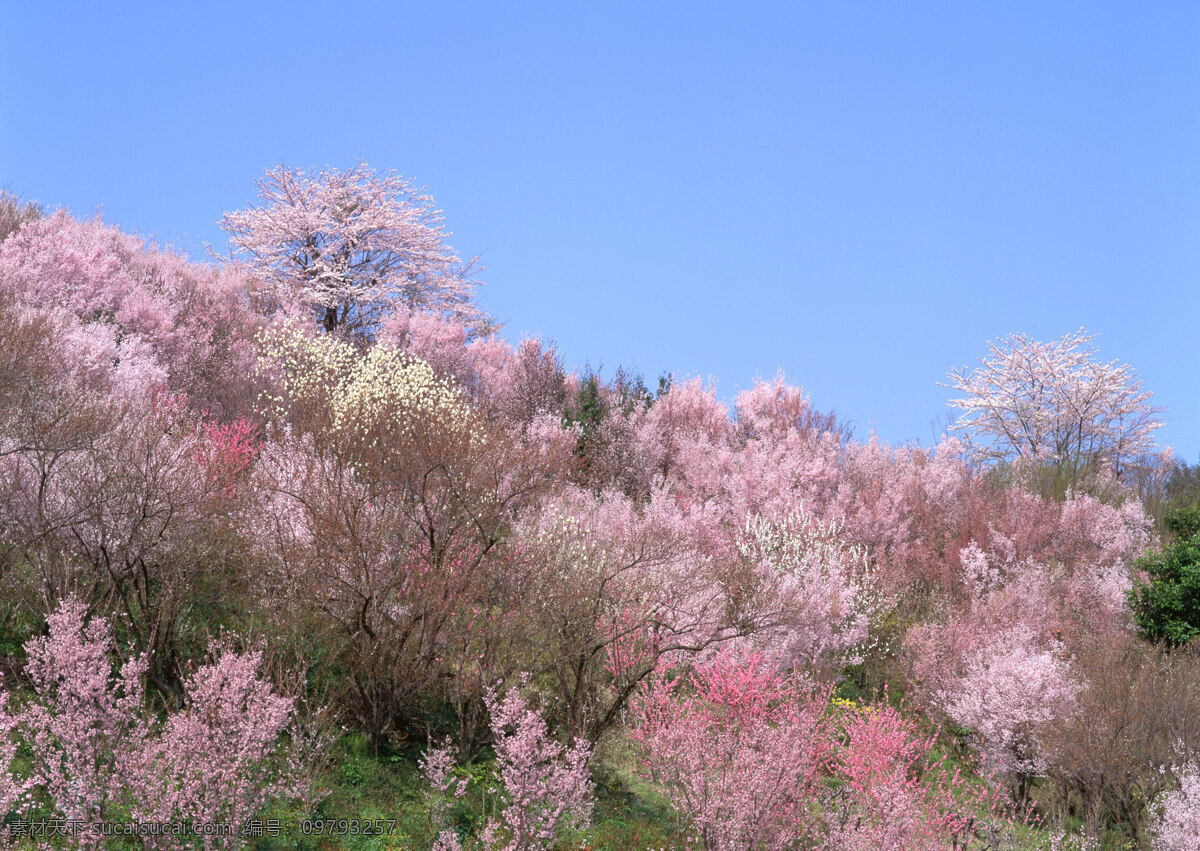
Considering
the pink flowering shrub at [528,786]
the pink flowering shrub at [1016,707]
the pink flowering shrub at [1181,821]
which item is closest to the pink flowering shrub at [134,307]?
the pink flowering shrub at [528,786]

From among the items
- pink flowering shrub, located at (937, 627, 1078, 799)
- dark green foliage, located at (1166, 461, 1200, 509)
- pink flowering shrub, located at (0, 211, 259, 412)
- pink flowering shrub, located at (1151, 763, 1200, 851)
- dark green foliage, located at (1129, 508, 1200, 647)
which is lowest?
pink flowering shrub, located at (1151, 763, 1200, 851)

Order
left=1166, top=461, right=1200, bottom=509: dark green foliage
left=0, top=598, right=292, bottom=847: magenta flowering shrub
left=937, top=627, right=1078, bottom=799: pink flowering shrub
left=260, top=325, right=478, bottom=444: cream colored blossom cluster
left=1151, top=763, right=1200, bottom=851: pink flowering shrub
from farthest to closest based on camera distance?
left=1166, top=461, right=1200, bottom=509: dark green foliage, left=260, top=325, right=478, bottom=444: cream colored blossom cluster, left=937, top=627, right=1078, bottom=799: pink flowering shrub, left=1151, top=763, right=1200, bottom=851: pink flowering shrub, left=0, top=598, right=292, bottom=847: magenta flowering shrub

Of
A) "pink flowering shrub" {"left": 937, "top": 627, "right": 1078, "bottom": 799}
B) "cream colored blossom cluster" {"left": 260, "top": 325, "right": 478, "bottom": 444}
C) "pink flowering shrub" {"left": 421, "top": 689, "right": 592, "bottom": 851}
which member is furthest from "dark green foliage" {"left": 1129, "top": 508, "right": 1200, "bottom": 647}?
"pink flowering shrub" {"left": 421, "top": 689, "right": 592, "bottom": 851}

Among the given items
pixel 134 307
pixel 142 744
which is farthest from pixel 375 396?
pixel 134 307

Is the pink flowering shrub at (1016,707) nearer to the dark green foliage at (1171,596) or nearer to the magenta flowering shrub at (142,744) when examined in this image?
the dark green foliage at (1171,596)

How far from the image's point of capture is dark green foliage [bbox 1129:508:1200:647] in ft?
65.4

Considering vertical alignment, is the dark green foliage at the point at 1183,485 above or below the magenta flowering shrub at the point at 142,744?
above

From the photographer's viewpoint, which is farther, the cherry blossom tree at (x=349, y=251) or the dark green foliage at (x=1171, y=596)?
the cherry blossom tree at (x=349, y=251)

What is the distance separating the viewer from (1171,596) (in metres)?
20.2

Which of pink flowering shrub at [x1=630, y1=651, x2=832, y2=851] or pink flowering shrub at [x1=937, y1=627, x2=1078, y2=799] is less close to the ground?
pink flowering shrub at [x1=937, y1=627, x2=1078, y2=799]

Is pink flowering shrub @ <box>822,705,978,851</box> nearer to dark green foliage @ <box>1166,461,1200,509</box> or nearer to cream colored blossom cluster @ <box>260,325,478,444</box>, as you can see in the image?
cream colored blossom cluster @ <box>260,325,478,444</box>

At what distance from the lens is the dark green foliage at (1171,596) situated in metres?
19.9

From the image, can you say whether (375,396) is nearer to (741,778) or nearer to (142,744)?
(142,744)

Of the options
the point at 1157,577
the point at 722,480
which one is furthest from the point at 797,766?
the point at 722,480
